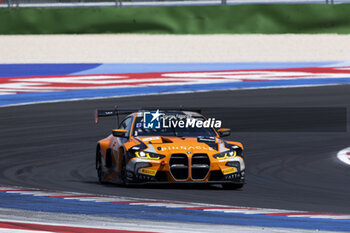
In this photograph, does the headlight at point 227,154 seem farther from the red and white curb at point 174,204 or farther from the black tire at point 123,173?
the red and white curb at point 174,204

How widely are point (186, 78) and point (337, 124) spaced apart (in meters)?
10.4

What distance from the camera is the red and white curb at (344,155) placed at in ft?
49.1

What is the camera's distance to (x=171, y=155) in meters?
12.0

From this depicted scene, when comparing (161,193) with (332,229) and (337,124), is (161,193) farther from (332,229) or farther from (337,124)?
(337,124)

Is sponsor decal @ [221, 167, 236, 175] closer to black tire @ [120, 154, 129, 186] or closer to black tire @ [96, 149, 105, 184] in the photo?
black tire @ [120, 154, 129, 186]

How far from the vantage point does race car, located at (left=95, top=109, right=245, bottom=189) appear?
12.0m

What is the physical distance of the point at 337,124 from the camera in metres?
20.0

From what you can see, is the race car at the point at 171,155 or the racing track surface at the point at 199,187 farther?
the race car at the point at 171,155

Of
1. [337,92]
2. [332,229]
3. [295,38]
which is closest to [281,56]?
[295,38]

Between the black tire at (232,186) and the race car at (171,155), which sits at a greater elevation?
the race car at (171,155)

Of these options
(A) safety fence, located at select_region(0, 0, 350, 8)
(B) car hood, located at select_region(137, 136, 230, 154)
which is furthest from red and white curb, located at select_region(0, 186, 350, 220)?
(A) safety fence, located at select_region(0, 0, 350, 8)

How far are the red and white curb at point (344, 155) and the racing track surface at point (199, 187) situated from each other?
13 cm

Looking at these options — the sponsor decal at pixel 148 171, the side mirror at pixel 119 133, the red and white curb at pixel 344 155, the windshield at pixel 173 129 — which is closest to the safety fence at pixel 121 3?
the red and white curb at pixel 344 155

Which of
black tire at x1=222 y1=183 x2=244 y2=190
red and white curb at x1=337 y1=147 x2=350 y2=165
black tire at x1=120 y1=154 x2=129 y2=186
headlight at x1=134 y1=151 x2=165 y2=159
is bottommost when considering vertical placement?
red and white curb at x1=337 y1=147 x2=350 y2=165
